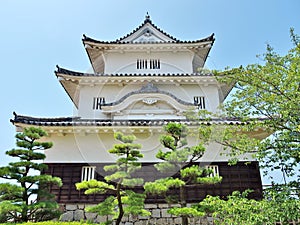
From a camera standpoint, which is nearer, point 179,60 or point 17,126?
point 17,126

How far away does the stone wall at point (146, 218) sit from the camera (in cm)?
753

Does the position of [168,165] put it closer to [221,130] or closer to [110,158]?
[221,130]

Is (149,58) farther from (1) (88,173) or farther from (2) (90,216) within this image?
(2) (90,216)

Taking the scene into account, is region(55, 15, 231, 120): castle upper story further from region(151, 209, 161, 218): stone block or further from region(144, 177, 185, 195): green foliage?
region(144, 177, 185, 195): green foliage

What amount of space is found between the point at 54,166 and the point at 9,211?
273cm

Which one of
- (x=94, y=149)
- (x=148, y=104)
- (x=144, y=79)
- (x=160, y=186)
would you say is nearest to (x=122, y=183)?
(x=160, y=186)

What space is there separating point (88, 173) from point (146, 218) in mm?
2414

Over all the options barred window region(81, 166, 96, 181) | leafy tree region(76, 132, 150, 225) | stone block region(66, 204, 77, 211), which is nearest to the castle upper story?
barred window region(81, 166, 96, 181)

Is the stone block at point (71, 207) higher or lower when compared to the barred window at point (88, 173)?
lower

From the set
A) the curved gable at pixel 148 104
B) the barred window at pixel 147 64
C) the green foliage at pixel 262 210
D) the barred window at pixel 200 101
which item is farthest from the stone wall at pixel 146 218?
the barred window at pixel 147 64

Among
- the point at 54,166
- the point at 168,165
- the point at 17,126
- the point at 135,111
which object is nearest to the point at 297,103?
the point at 168,165

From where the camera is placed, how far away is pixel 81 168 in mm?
7980

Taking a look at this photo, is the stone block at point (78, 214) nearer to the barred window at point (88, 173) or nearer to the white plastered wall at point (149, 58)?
the barred window at point (88, 173)

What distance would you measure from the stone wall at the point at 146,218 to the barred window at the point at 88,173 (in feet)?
2.86
